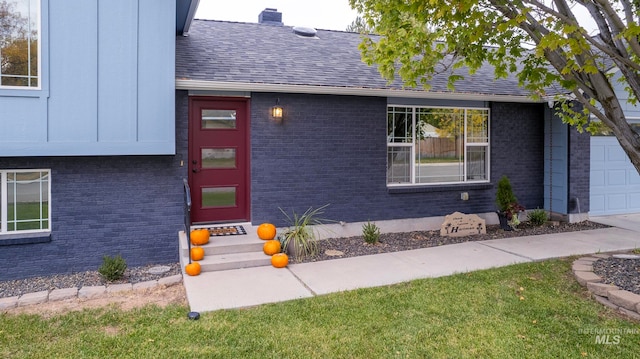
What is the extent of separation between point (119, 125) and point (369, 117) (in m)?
4.11

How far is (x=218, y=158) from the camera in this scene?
23.8 ft

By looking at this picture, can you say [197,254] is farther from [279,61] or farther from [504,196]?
[504,196]

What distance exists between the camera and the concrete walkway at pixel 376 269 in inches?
197

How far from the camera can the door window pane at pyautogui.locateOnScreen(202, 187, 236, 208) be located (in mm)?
7195

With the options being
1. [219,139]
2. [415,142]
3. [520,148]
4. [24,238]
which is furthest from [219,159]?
[520,148]

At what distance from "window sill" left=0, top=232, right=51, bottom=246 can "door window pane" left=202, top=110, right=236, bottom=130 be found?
8.82 ft

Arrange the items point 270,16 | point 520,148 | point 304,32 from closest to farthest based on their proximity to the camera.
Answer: point 520,148, point 304,32, point 270,16

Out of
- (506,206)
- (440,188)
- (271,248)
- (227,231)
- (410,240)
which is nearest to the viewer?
(271,248)

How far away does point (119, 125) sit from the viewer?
6117 millimetres

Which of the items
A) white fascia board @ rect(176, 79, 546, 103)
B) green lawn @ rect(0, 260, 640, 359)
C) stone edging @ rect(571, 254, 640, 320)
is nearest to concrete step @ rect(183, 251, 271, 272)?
green lawn @ rect(0, 260, 640, 359)

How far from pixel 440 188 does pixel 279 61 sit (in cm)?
384

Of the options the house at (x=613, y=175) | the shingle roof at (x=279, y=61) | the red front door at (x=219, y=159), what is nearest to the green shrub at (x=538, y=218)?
the house at (x=613, y=175)

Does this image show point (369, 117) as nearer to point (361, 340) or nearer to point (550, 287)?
point (550, 287)

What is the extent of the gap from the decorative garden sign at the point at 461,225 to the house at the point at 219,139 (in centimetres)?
58
